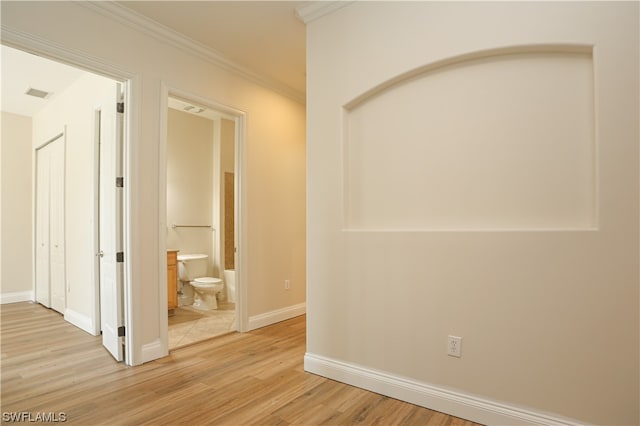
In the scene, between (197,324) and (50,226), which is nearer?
(197,324)

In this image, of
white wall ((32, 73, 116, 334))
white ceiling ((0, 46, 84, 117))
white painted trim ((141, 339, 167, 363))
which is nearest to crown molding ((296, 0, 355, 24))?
white wall ((32, 73, 116, 334))

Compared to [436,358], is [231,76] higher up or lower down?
higher up

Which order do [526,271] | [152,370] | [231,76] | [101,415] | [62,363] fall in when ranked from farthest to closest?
[231,76] → [62,363] → [152,370] → [101,415] → [526,271]

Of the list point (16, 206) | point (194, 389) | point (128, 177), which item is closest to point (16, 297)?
point (16, 206)

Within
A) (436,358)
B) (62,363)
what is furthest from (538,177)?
(62,363)

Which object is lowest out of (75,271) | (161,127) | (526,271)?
(75,271)

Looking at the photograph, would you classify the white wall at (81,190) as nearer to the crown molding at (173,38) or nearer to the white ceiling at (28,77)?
the white ceiling at (28,77)

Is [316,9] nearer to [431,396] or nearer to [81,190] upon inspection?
[431,396]

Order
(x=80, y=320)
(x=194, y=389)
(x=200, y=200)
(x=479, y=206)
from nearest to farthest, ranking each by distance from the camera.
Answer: (x=479, y=206)
(x=194, y=389)
(x=80, y=320)
(x=200, y=200)

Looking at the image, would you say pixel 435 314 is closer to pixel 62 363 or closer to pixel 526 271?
pixel 526 271

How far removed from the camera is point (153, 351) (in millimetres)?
2930

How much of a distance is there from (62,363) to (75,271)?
5.08ft

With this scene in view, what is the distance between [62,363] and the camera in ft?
9.53

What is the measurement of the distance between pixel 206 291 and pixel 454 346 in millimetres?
3639
